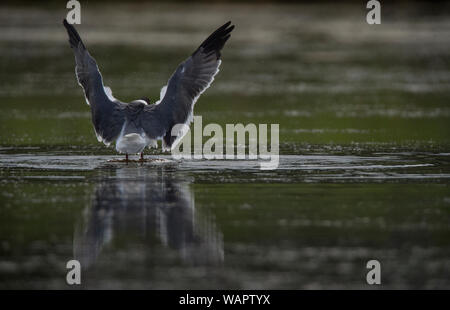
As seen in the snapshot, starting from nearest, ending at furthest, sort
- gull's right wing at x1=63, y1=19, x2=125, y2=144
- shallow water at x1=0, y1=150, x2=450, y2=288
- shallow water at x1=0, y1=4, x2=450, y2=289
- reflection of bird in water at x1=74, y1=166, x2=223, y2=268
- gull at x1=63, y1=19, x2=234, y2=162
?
shallow water at x1=0, y1=150, x2=450, y2=288
shallow water at x1=0, y1=4, x2=450, y2=289
reflection of bird in water at x1=74, y1=166, x2=223, y2=268
gull at x1=63, y1=19, x2=234, y2=162
gull's right wing at x1=63, y1=19, x2=125, y2=144

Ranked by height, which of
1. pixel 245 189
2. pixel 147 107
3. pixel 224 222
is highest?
pixel 147 107

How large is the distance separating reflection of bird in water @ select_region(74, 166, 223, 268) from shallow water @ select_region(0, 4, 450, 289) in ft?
0.07

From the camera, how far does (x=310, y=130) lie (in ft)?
56.6

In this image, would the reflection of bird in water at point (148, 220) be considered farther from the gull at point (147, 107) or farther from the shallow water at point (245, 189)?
the gull at point (147, 107)

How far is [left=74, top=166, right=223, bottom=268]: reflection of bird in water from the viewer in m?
9.16

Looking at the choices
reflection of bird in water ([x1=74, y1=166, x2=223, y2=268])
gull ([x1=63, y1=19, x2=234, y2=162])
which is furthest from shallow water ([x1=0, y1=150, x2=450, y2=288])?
gull ([x1=63, y1=19, x2=234, y2=162])

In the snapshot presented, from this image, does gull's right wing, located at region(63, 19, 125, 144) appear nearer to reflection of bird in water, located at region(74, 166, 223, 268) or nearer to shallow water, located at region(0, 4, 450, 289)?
shallow water, located at region(0, 4, 450, 289)

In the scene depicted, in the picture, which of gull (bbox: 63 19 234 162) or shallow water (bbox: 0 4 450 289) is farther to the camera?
gull (bbox: 63 19 234 162)

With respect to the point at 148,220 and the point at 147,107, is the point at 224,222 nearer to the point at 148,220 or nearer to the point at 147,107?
the point at 148,220

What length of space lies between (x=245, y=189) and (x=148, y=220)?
192 cm

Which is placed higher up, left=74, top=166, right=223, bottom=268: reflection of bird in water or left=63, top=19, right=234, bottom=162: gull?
left=63, top=19, right=234, bottom=162: gull

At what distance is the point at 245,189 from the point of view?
11.8 metres

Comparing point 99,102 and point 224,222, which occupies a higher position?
point 99,102

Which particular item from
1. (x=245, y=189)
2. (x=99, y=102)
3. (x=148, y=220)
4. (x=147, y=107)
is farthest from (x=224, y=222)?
(x=99, y=102)
